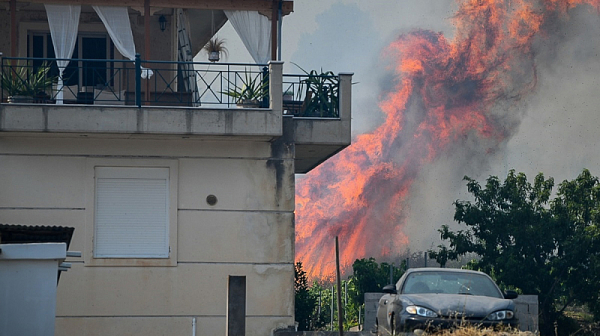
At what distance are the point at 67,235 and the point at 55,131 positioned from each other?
243 centimetres

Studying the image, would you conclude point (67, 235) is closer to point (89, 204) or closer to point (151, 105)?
point (89, 204)

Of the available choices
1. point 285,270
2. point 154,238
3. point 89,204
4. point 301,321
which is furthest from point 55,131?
point 301,321

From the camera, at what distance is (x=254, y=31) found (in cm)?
1800

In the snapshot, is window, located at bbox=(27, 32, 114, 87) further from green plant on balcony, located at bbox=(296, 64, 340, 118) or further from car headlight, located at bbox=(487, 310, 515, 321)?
car headlight, located at bbox=(487, 310, 515, 321)

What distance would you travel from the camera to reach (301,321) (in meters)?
23.2

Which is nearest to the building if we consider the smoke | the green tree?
the green tree

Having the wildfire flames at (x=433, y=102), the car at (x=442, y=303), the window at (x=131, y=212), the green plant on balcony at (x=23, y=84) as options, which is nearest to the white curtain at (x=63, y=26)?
the green plant on balcony at (x=23, y=84)

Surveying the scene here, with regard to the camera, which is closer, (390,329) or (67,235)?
(390,329)

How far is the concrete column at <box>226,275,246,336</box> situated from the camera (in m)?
11.2

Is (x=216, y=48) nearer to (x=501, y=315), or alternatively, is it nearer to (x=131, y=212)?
(x=131, y=212)

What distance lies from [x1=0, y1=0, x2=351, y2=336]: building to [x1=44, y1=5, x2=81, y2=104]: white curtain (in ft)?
1.58

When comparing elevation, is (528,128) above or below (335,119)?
above

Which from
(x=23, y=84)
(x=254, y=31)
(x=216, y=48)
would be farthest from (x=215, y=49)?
(x=23, y=84)

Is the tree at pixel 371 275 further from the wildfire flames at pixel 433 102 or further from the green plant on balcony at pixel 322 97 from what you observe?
the wildfire flames at pixel 433 102
